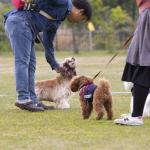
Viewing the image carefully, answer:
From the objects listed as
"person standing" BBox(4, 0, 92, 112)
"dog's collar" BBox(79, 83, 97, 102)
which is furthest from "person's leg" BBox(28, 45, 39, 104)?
"dog's collar" BBox(79, 83, 97, 102)

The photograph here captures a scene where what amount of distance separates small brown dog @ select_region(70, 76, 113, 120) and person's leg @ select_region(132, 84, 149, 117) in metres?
0.52

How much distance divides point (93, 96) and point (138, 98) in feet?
2.45

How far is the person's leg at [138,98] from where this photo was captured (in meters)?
7.15

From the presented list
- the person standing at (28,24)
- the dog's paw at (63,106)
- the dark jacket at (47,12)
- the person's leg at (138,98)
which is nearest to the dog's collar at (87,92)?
the person's leg at (138,98)

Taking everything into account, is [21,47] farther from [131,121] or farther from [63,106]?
[131,121]

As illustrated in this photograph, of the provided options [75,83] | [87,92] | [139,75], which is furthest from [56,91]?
[139,75]

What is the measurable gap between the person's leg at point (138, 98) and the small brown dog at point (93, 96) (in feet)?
1.69

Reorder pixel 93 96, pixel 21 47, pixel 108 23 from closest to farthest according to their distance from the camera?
1. pixel 93 96
2. pixel 21 47
3. pixel 108 23

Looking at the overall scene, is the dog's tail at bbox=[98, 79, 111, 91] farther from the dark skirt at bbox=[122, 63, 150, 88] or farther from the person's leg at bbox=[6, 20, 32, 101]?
the person's leg at bbox=[6, 20, 32, 101]

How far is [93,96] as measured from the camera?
775cm

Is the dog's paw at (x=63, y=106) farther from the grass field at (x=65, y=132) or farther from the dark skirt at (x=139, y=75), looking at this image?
the dark skirt at (x=139, y=75)

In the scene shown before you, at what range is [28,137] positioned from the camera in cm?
651

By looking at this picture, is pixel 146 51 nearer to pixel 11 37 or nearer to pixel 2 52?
pixel 11 37

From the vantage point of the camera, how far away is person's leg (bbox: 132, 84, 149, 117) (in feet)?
23.5
